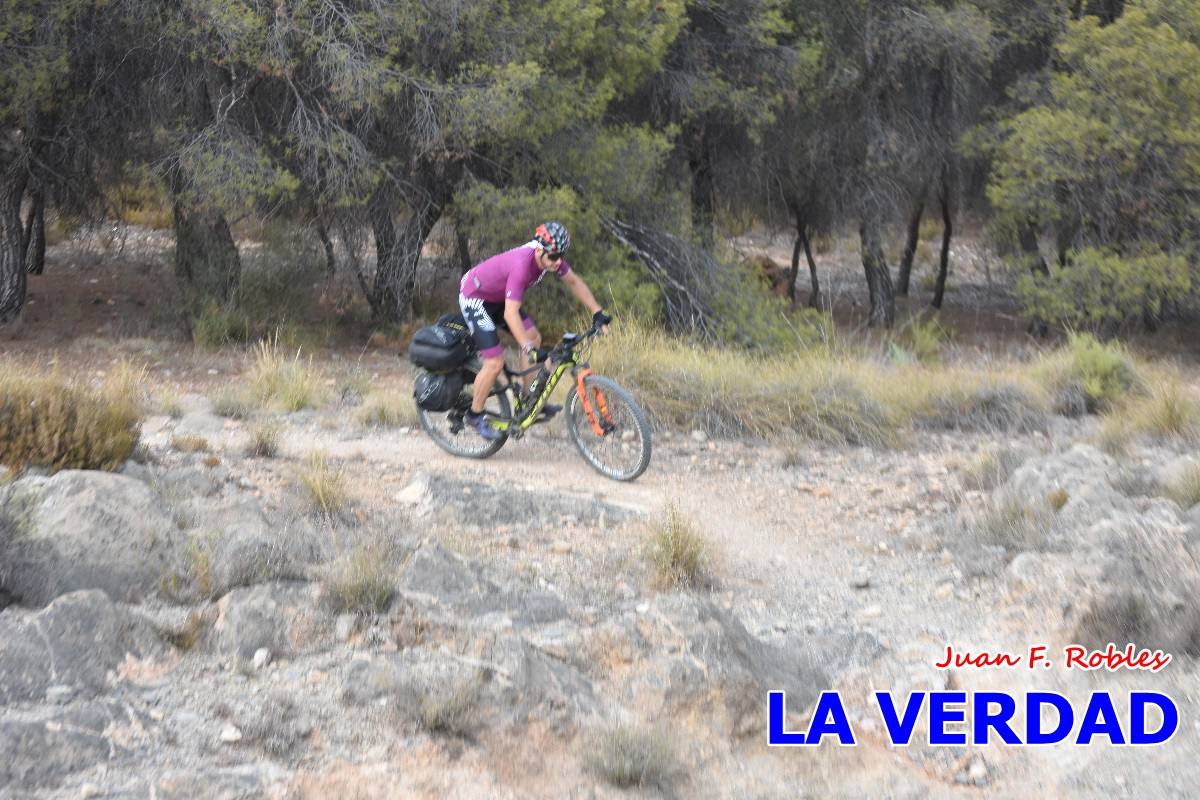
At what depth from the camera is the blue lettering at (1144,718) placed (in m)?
5.11

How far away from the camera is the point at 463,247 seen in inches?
611

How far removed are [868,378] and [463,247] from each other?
6.21m

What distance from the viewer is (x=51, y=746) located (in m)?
4.34

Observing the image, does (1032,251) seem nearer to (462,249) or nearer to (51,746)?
(462,249)

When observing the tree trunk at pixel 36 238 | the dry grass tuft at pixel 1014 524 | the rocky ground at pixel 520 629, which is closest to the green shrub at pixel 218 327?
the tree trunk at pixel 36 238

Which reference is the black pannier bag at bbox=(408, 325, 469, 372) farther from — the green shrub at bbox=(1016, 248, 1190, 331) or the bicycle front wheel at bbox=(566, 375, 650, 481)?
the green shrub at bbox=(1016, 248, 1190, 331)

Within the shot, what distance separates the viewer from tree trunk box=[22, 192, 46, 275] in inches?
619

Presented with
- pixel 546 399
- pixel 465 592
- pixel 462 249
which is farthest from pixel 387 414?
pixel 462 249

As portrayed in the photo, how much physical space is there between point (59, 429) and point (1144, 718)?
5888mm

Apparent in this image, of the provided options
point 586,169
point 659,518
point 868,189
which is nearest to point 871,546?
point 659,518

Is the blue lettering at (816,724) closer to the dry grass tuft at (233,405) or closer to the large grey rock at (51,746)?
the large grey rock at (51,746)

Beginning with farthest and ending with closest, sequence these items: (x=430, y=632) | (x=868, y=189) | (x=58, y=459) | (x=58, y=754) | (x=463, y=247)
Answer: (x=868, y=189)
(x=463, y=247)
(x=58, y=459)
(x=430, y=632)
(x=58, y=754)

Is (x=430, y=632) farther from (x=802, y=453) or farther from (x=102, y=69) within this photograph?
(x=102, y=69)

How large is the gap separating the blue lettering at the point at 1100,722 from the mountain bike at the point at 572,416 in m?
3.62
